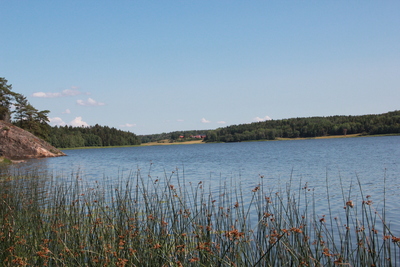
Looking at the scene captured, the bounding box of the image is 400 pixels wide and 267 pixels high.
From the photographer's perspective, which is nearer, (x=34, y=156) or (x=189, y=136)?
(x=34, y=156)

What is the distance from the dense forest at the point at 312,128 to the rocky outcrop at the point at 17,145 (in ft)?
236

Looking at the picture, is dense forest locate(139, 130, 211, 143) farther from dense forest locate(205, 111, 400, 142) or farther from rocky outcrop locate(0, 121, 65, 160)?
rocky outcrop locate(0, 121, 65, 160)

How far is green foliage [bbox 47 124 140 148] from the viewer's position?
82756mm

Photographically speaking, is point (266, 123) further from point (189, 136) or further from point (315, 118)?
point (189, 136)

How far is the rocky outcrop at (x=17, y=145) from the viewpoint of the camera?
32.4 meters

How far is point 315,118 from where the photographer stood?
4245 inches

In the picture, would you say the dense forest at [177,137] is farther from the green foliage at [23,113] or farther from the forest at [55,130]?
the green foliage at [23,113]

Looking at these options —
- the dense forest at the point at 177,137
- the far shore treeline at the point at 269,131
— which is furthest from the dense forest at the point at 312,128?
the dense forest at the point at 177,137

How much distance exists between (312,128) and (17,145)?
78.8 meters

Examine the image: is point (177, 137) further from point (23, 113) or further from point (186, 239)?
point (186, 239)

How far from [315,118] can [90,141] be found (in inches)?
2618

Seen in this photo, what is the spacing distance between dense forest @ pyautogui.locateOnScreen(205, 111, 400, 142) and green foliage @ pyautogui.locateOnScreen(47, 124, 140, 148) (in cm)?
2657

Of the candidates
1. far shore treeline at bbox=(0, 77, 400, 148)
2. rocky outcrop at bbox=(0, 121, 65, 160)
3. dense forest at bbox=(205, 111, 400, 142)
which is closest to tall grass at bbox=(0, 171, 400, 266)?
rocky outcrop at bbox=(0, 121, 65, 160)

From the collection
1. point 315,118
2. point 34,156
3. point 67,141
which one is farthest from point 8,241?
point 315,118
